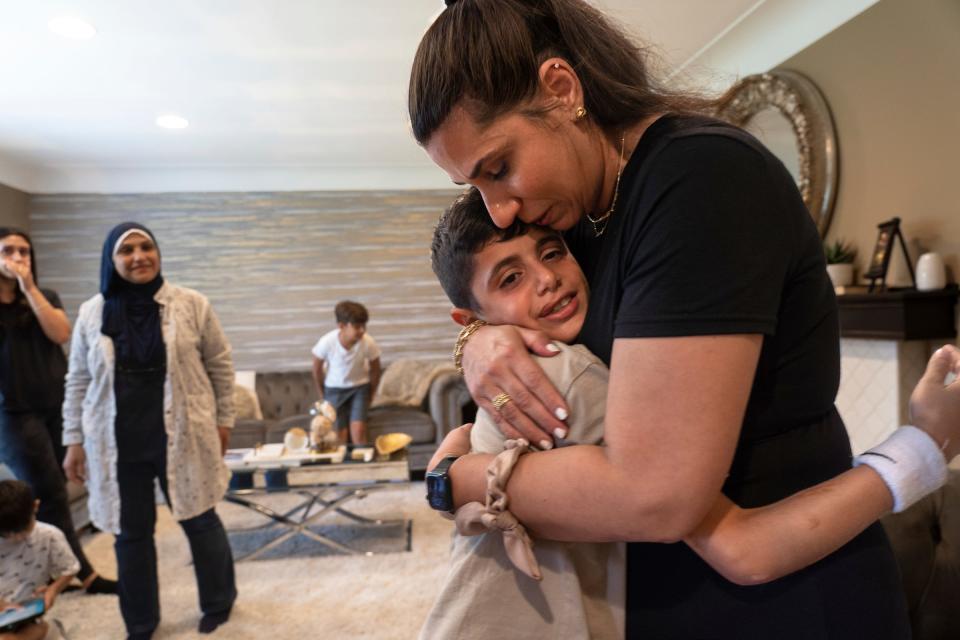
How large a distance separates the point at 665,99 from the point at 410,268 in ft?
20.1

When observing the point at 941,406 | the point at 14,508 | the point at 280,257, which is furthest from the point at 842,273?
the point at 280,257

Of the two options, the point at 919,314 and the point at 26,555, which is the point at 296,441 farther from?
the point at 919,314

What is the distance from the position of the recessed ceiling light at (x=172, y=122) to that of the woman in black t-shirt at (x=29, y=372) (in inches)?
84.0

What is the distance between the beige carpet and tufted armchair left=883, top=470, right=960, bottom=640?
80.0 inches

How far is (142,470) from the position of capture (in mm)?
2613

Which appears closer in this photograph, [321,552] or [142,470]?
[142,470]

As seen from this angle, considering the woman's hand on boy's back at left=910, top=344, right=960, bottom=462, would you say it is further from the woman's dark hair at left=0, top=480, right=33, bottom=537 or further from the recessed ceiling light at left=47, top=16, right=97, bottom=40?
the recessed ceiling light at left=47, top=16, right=97, bottom=40

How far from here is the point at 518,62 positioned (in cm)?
71

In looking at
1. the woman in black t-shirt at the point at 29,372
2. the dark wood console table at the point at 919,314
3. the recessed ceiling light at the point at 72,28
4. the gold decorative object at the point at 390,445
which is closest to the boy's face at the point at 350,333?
the gold decorative object at the point at 390,445

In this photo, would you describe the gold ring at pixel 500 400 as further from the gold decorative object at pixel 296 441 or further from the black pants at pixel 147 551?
the gold decorative object at pixel 296 441

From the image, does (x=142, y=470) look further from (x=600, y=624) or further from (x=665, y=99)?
(x=665, y=99)

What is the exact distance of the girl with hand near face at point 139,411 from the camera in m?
2.55

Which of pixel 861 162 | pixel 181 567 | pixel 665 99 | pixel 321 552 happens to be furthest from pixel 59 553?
pixel 861 162

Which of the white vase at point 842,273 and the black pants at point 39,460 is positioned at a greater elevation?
the white vase at point 842,273
